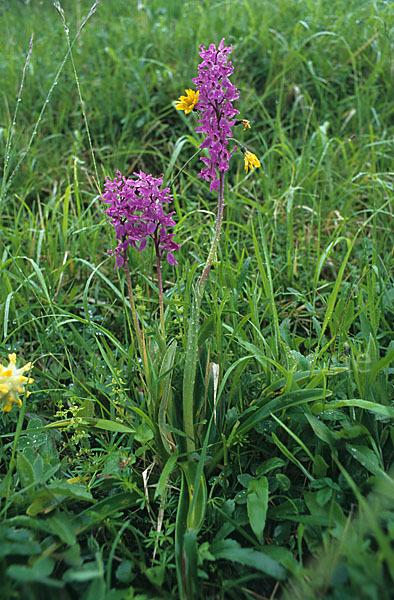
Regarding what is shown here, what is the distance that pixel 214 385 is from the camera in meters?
1.26

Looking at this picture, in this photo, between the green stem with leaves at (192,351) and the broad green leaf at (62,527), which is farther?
the green stem with leaves at (192,351)

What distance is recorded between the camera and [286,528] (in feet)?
3.55

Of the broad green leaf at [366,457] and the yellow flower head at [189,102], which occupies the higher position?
the yellow flower head at [189,102]

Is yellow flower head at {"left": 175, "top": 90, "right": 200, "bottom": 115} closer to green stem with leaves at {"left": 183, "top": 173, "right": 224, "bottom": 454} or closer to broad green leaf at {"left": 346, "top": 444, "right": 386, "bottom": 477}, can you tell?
green stem with leaves at {"left": 183, "top": 173, "right": 224, "bottom": 454}

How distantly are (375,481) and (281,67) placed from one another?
2.70 metres

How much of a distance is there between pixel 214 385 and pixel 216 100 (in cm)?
72

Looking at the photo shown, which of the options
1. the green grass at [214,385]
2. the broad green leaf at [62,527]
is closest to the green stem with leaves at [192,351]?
the green grass at [214,385]

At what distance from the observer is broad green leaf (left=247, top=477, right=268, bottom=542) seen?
3.30ft

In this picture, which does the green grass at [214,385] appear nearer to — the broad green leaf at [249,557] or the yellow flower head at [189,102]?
the broad green leaf at [249,557]

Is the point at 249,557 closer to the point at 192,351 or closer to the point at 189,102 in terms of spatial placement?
the point at 192,351

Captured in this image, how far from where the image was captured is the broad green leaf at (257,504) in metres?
1.00

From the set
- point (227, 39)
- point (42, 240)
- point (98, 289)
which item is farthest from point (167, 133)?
point (98, 289)

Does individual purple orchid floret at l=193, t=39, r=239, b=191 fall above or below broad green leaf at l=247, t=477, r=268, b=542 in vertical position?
above

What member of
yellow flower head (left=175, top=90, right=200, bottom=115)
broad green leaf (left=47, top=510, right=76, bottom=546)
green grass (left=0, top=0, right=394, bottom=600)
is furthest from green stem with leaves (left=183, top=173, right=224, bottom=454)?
broad green leaf (left=47, top=510, right=76, bottom=546)
